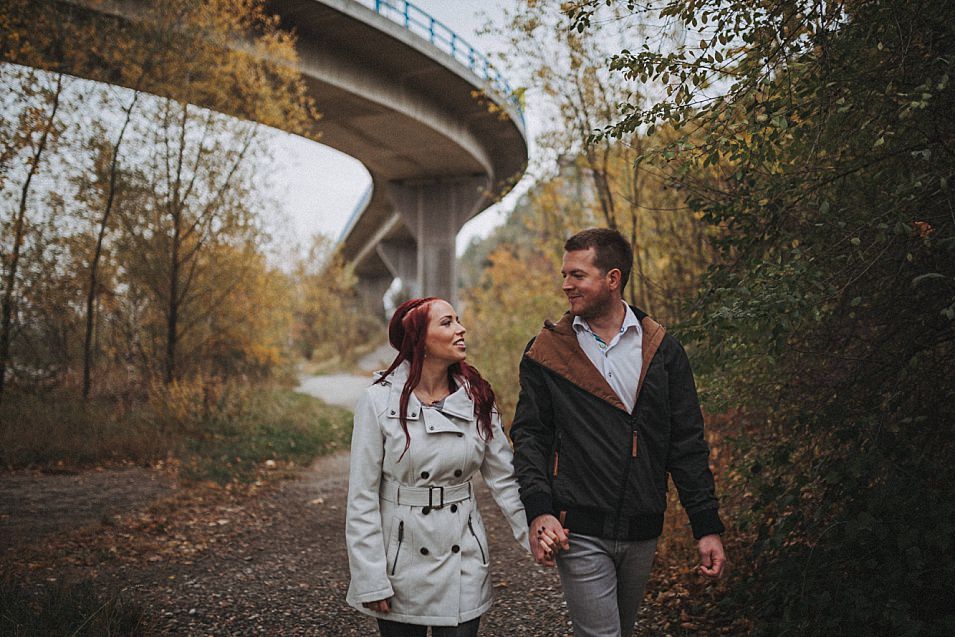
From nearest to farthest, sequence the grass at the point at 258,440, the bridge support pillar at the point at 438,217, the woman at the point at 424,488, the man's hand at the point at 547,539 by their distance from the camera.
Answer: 1. the man's hand at the point at 547,539
2. the woman at the point at 424,488
3. the grass at the point at 258,440
4. the bridge support pillar at the point at 438,217

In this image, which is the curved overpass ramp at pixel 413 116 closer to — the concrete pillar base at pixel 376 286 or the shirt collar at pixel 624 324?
the shirt collar at pixel 624 324

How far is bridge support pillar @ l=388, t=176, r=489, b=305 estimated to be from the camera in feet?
76.9

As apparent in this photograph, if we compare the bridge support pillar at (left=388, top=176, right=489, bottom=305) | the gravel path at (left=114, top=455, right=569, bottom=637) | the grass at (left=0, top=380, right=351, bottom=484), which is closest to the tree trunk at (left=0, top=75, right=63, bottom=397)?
the grass at (left=0, top=380, right=351, bottom=484)

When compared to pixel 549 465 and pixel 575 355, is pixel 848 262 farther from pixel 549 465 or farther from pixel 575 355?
pixel 549 465

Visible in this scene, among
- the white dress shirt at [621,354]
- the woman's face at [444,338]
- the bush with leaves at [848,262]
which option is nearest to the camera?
the white dress shirt at [621,354]

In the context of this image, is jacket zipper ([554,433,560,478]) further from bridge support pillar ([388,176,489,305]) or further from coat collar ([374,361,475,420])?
bridge support pillar ([388,176,489,305])

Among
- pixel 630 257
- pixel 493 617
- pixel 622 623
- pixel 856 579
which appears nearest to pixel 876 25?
pixel 630 257

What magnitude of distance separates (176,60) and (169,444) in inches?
222

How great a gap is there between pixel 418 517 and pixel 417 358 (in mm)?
588

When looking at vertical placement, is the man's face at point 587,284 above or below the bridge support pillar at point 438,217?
below

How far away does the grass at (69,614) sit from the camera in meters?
3.58

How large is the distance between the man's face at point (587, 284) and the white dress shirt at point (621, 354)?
0.29 ft

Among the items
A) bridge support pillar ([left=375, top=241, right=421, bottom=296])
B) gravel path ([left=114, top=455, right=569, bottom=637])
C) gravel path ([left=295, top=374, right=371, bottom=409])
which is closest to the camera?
gravel path ([left=114, top=455, right=569, bottom=637])

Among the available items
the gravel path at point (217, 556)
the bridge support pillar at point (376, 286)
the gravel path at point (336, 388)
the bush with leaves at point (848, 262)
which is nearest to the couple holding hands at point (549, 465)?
the bush with leaves at point (848, 262)
